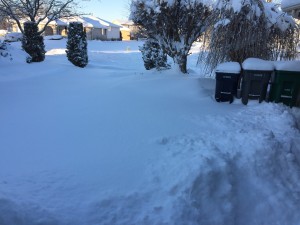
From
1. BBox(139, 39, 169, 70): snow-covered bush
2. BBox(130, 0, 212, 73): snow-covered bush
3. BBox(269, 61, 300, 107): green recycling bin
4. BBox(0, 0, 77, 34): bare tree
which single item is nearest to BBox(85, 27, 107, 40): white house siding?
BBox(0, 0, 77, 34): bare tree

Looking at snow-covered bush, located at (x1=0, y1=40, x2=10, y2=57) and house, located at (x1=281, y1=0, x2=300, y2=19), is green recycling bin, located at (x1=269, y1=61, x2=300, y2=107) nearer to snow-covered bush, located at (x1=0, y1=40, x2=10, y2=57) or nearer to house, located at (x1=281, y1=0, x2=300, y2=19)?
house, located at (x1=281, y1=0, x2=300, y2=19)

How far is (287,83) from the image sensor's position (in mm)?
6570

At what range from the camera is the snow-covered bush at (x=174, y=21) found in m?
9.22

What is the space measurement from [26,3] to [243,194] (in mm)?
25365

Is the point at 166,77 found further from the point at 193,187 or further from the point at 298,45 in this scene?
the point at 193,187

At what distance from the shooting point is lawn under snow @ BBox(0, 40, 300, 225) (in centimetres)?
314

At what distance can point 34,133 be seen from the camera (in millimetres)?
4809

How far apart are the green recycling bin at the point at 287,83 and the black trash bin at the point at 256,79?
194mm

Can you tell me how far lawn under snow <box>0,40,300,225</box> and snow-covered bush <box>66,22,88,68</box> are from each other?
27.2ft

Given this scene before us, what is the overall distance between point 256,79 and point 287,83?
670 millimetres

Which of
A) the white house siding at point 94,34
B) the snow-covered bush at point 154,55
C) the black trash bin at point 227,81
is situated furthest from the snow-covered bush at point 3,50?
the white house siding at point 94,34

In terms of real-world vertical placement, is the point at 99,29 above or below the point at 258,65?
above

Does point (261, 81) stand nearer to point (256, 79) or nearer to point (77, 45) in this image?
point (256, 79)

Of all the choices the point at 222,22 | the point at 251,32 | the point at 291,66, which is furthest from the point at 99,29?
the point at 291,66
